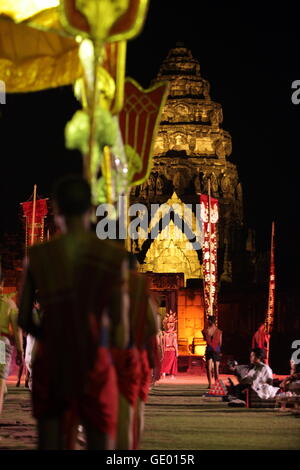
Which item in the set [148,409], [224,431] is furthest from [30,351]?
[224,431]

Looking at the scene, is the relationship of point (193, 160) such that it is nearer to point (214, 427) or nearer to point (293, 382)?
point (293, 382)

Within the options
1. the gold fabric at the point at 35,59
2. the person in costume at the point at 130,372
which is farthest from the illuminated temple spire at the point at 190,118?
the person in costume at the point at 130,372

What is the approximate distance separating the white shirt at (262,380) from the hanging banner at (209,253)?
16.4m

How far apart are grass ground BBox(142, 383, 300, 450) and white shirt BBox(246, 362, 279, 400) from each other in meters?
0.53

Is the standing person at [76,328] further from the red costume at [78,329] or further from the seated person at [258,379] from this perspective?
the seated person at [258,379]

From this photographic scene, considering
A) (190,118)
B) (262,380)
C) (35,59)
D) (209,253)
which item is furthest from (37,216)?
(190,118)

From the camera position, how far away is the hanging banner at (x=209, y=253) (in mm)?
34906

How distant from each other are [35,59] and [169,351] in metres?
25.7

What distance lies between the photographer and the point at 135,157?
11.0 meters

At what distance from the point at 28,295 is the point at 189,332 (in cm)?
4571

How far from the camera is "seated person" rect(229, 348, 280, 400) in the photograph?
17219mm

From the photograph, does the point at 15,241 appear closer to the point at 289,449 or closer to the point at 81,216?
the point at 289,449

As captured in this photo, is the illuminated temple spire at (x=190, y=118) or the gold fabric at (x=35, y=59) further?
the illuminated temple spire at (x=190, y=118)

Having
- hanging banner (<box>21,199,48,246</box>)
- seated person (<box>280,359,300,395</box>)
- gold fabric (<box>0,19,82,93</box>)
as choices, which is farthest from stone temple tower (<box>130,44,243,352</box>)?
gold fabric (<box>0,19,82,93</box>)
